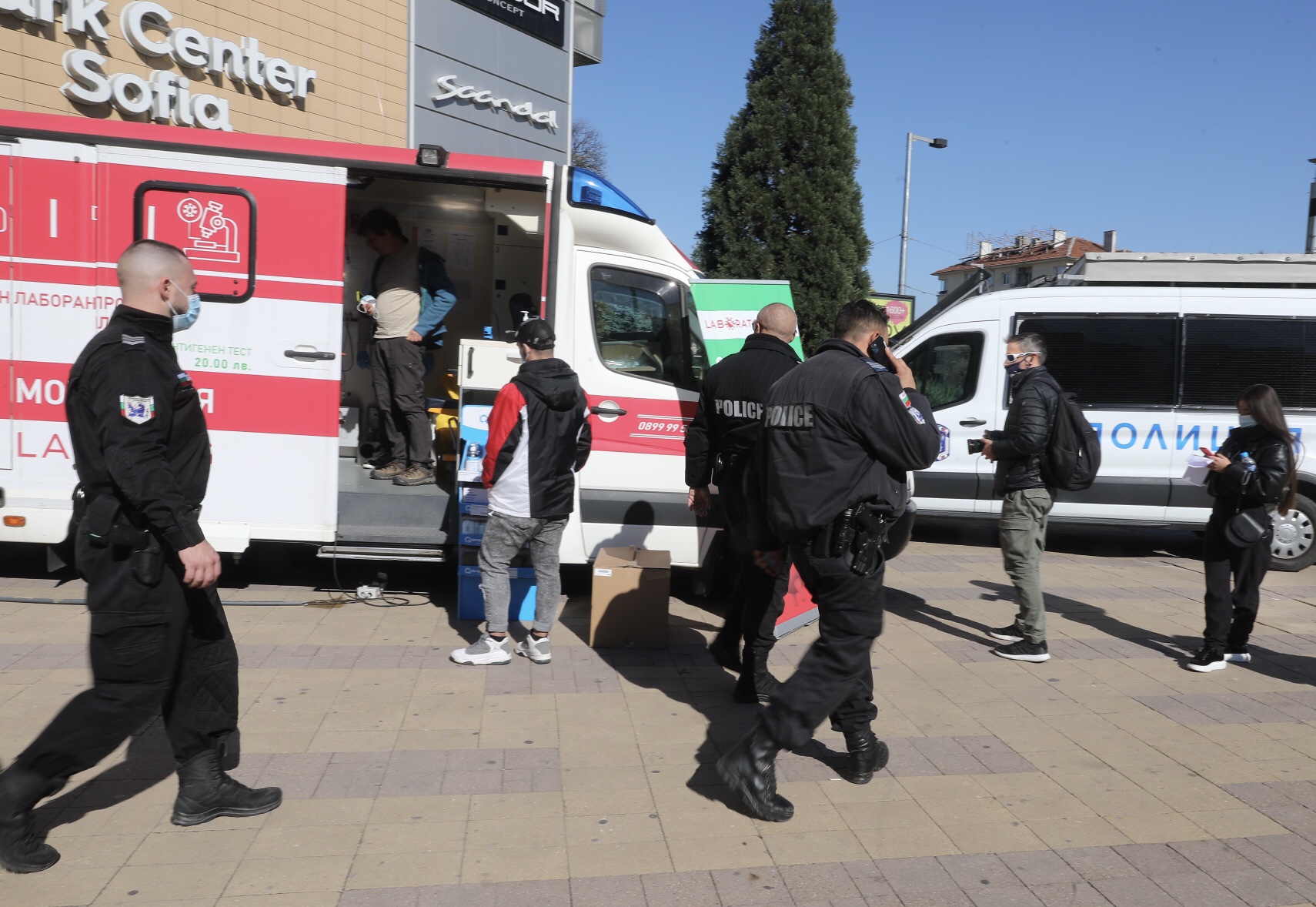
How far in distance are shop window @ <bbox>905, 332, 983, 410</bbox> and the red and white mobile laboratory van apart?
12.4 ft

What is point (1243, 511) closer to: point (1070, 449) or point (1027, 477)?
point (1070, 449)

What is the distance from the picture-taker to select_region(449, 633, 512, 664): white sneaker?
5402mm

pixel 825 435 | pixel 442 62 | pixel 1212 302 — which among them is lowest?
pixel 825 435

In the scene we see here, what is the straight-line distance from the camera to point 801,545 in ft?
12.5

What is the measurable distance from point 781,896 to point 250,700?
9.34 ft

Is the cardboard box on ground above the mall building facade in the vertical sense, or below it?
below

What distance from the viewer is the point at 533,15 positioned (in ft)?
49.3

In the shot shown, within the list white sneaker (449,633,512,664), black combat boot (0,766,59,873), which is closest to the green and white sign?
white sneaker (449,633,512,664)

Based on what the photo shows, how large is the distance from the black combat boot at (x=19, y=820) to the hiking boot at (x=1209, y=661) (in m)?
5.80

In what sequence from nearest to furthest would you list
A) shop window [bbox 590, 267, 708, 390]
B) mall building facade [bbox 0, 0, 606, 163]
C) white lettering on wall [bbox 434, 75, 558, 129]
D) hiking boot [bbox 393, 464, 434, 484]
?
shop window [bbox 590, 267, 708, 390]
hiking boot [bbox 393, 464, 434, 484]
mall building facade [bbox 0, 0, 606, 163]
white lettering on wall [bbox 434, 75, 558, 129]

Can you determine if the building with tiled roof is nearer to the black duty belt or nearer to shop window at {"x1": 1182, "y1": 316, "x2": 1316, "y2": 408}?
shop window at {"x1": 1182, "y1": 316, "x2": 1316, "y2": 408}

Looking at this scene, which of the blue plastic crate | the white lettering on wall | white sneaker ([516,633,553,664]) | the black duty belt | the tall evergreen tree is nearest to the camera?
the black duty belt

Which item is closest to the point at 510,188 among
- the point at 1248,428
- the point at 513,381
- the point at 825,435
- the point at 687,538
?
the point at 513,381

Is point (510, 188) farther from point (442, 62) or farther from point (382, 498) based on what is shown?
point (442, 62)
